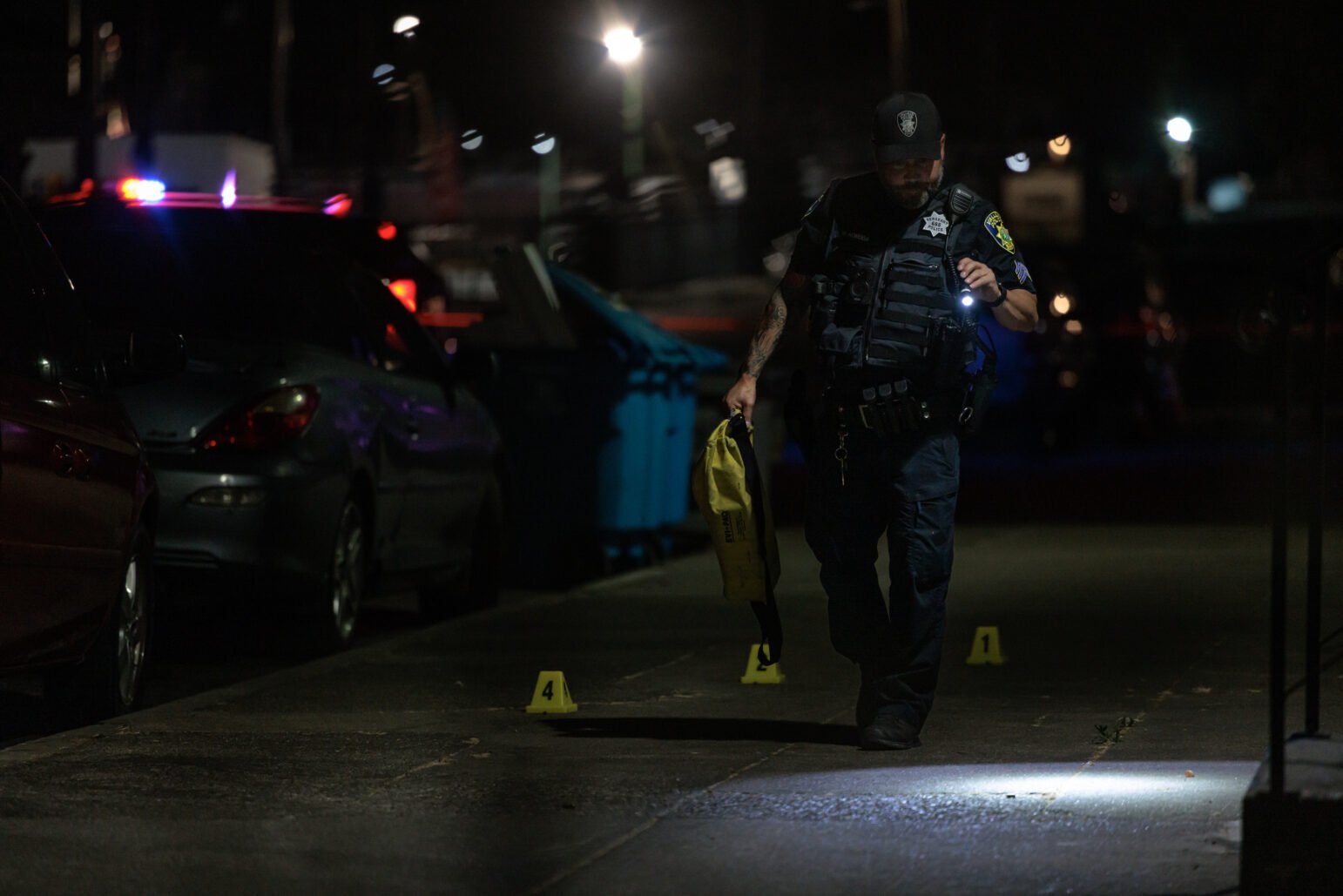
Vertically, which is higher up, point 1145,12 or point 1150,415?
point 1145,12

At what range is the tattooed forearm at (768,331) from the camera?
710cm

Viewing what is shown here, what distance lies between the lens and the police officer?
22.6ft

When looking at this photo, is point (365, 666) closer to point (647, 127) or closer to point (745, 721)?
point (745, 721)

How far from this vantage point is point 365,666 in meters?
9.21

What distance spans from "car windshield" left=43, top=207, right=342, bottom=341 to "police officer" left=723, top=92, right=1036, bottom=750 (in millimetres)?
3322

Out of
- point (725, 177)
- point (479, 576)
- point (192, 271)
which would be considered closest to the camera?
point (192, 271)

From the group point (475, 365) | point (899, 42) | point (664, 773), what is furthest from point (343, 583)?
point (899, 42)

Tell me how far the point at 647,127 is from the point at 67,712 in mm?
36322

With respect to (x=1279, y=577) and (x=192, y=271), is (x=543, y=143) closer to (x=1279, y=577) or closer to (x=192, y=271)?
(x=192, y=271)

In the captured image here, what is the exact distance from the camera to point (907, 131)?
683cm

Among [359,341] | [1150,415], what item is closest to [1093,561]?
[359,341]

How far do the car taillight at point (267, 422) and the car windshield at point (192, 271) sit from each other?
0.38 metres

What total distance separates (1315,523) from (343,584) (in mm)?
5128

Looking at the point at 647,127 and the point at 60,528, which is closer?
the point at 60,528
